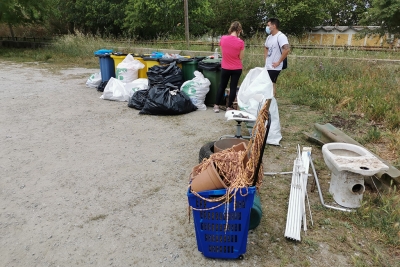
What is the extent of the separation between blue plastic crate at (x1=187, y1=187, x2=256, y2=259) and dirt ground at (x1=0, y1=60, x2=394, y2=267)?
0.10m

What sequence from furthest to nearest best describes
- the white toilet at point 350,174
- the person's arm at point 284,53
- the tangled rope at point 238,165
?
the person's arm at point 284,53
the white toilet at point 350,174
the tangled rope at point 238,165

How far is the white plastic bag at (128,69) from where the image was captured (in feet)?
21.1

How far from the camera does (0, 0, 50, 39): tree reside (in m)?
15.5

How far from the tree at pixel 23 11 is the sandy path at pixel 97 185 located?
1296 centimetres

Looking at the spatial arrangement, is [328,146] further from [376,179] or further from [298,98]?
[298,98]

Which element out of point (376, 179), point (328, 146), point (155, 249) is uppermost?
point (328, 146)

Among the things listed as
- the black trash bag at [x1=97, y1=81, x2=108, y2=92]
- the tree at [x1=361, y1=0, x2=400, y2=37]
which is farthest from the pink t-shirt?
the tree at [x1=361, y1=0, x2=400, y2=37]

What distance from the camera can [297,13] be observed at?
92.1ft

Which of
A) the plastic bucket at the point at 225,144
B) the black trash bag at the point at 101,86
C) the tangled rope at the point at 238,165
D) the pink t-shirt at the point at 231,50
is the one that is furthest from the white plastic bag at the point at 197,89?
the tangled rope at the point at 238,165

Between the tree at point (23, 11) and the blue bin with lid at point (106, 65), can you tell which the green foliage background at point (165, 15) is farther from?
the blue bin with lid at point (106, 65)

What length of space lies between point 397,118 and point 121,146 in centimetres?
388

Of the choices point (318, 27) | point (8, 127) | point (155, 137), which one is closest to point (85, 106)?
point (8, 127)

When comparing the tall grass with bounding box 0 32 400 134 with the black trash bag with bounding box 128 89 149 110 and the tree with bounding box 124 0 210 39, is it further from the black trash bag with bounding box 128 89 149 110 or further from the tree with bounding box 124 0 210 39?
the tree with bounding box 124 0 210 39

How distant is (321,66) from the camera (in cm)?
696
